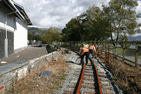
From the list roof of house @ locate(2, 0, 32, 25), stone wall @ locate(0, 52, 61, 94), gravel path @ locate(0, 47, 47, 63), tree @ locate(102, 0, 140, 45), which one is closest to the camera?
stone wall @ locate(0, 52, 61, 94)

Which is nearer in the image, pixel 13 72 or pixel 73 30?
pixel 13 72

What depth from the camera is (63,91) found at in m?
5.02

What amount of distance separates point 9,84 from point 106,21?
2622cm

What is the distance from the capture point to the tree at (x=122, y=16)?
2628 cm

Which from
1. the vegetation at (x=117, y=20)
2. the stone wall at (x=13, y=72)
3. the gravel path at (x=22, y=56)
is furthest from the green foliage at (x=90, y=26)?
the stone wall at (x=13, y=72)

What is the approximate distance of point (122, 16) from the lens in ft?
88.6

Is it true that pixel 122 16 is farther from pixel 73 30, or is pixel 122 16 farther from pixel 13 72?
pixel 13 72

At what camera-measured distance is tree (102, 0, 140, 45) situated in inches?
1035

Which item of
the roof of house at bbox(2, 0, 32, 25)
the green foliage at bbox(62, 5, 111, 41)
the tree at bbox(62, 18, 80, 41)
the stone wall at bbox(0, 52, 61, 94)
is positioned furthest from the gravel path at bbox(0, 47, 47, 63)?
the tree at bbox(62, 18, 80, 41)

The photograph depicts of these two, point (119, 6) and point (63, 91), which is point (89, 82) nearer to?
point (63, 91)

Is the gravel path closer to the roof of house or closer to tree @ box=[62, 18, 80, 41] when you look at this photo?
the roof of house

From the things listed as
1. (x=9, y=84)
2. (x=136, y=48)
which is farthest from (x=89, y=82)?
(x=136, y=48)

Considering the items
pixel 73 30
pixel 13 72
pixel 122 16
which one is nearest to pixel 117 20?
pixel 122 16

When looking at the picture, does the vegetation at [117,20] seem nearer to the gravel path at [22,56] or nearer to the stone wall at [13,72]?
the gravel path at [22,56]
